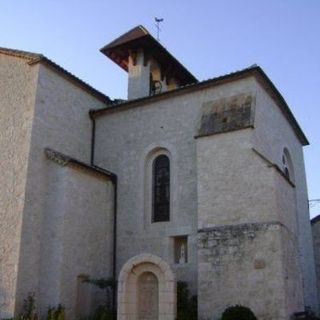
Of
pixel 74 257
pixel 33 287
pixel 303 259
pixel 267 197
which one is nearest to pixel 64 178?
pixel 74 257

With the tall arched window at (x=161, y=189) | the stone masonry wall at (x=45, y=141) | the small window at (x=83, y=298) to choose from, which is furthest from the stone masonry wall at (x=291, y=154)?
the small window at (x=83, y=298)

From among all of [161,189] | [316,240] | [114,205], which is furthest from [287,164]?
[114,205]

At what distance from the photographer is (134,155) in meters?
17.5

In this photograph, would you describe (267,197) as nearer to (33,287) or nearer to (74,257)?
(74,257)

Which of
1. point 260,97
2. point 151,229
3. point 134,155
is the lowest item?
point 151,229

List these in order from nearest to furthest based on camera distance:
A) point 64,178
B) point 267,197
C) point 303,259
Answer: point 267,197 → point 64,178 → point 303,259

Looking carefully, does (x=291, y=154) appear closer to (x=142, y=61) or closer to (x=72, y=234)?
(x=142, y=61)

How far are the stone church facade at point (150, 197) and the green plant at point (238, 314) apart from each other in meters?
0.72

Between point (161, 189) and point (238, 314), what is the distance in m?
6.01

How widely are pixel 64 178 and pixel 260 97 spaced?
713 cm

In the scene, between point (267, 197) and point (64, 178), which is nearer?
point (267, 197)

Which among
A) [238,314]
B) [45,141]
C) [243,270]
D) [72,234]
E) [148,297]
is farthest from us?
[45,141]

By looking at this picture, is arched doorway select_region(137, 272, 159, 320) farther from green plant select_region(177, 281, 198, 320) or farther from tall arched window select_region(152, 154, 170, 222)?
tall arched window select_region(152, 154, 170, 222)

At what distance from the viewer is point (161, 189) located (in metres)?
16.8
